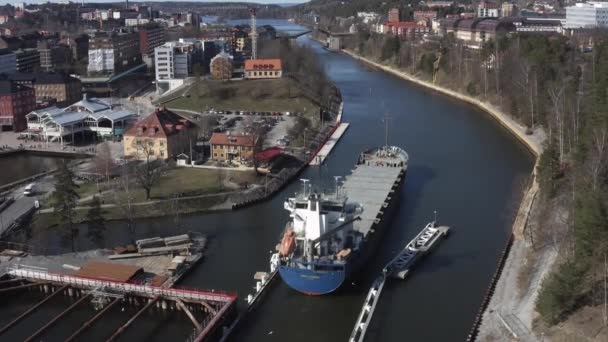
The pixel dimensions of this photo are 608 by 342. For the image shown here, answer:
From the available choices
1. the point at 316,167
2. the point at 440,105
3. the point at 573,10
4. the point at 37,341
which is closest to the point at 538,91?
the point at 440,105

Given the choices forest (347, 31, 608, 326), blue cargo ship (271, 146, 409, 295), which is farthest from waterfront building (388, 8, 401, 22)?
blue cargo ship (271, 146, 409, 295)

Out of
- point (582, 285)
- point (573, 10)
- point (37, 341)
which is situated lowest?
point (37, 341)

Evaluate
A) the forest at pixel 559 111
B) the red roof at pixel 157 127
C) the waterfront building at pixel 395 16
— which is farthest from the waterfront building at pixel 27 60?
the waterfront building at pixel 395 16

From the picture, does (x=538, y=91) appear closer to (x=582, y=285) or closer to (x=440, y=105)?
(x=440, y=105)

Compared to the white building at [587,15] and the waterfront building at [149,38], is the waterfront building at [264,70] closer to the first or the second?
the waterfront building at [149,38]

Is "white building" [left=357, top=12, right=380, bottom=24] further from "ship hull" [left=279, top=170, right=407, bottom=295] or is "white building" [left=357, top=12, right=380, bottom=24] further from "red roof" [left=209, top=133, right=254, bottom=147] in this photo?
"ship hull" [left=279, top=170, right=407, bottom=295]

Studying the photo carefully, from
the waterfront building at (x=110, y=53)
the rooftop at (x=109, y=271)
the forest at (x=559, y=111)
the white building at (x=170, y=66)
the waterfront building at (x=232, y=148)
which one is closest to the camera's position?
the forest at (x=559, y=111)
